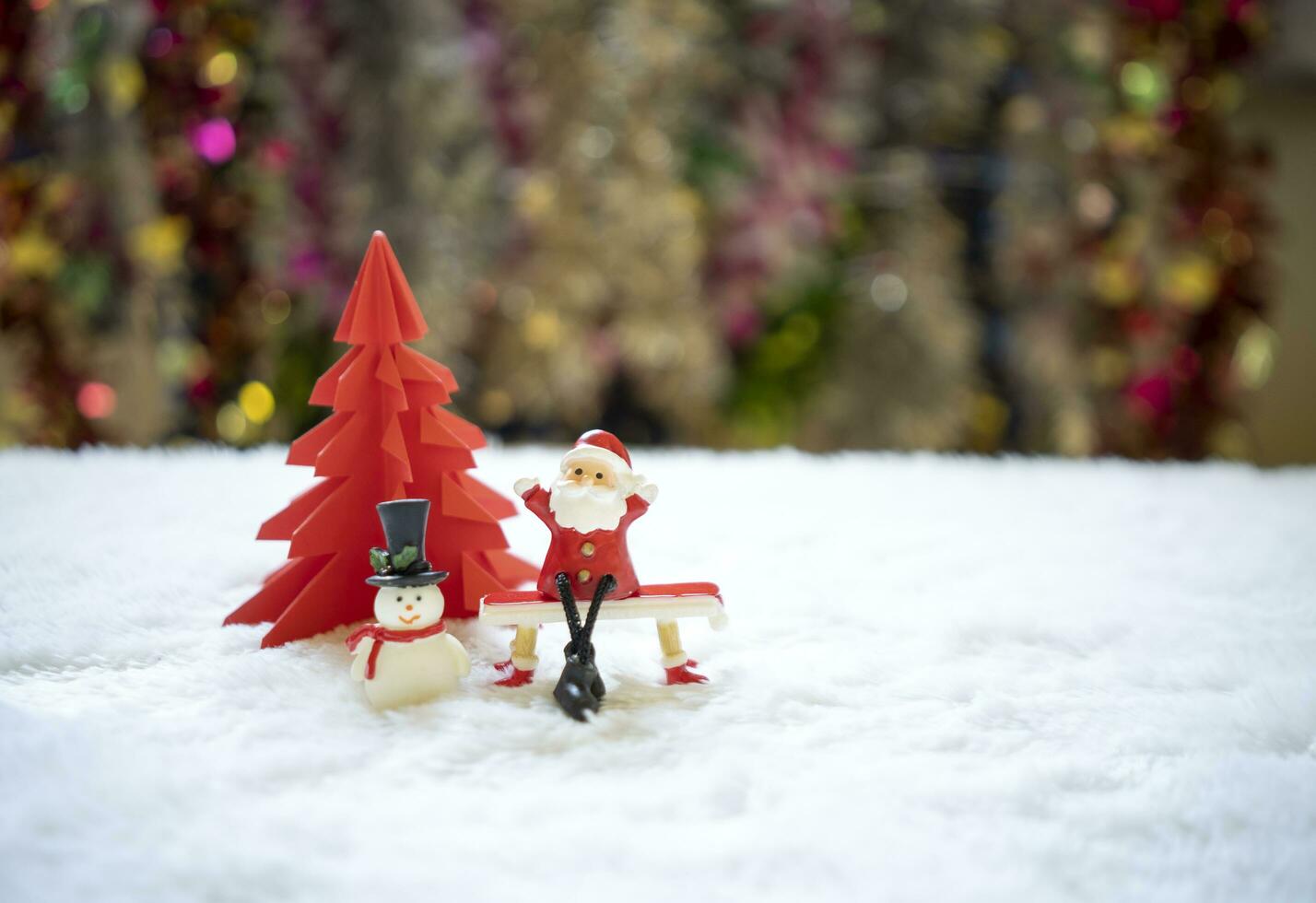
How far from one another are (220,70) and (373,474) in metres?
1.48

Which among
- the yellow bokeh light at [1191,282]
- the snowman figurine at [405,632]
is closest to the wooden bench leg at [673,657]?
the snowman figurine at [405,632]

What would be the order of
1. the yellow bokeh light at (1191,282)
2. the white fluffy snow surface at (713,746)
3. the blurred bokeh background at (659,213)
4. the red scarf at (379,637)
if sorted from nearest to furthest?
the white fluffy snow surface at (713,746) → the red scarf at (379,637) → the blurred bokeh background at (659,213) → the yellow bokeh light at (1191,282)

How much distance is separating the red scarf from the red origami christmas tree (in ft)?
0.30

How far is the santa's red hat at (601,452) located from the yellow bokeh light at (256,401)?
137 centimetres

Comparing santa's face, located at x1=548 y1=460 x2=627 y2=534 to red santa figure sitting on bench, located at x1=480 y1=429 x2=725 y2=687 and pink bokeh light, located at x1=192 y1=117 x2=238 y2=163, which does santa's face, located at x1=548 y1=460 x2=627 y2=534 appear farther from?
pink bokeh light, located at x1=192 y1=117 x2=238 y2=163

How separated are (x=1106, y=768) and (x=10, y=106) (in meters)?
2.00

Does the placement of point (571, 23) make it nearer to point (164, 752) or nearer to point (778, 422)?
point (778, 422)

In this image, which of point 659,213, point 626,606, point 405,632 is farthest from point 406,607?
point 659,213

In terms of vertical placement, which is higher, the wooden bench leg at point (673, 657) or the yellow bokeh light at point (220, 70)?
the yellow bokeh light at point (220, 70)

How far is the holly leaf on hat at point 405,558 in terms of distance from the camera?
1.49 ft

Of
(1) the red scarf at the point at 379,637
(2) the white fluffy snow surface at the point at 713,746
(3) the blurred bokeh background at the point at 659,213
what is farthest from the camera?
(3) the blurred bokeh background at the point at 659,213

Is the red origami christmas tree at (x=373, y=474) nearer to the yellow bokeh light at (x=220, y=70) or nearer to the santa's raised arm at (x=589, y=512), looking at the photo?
the santa's raised arm at (x=589, y=512)

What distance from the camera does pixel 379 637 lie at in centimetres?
45

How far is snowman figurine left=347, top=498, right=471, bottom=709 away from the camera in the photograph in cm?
44
